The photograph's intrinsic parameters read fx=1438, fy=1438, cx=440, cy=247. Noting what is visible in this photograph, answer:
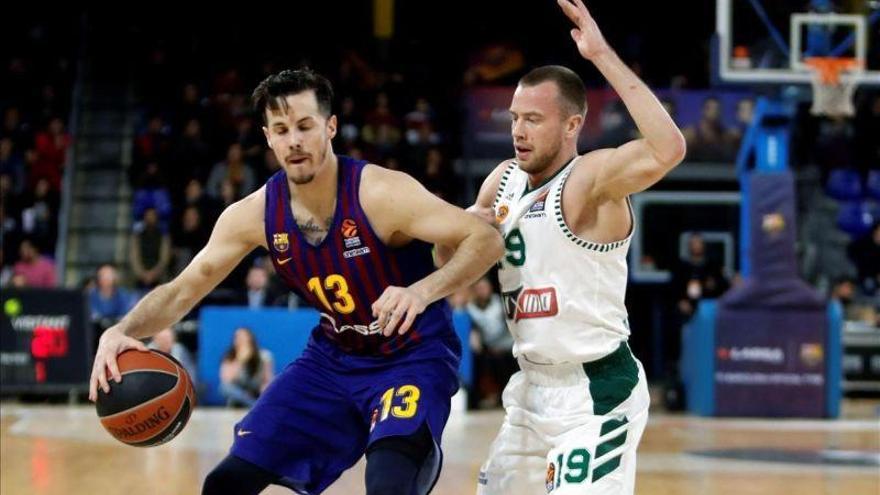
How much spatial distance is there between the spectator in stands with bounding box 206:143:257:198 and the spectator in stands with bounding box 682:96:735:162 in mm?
5292

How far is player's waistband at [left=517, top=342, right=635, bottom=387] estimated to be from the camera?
15.6ft

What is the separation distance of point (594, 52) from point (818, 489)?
14.2ft

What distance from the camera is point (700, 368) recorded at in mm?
13492

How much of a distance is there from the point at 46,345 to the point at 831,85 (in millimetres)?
7373

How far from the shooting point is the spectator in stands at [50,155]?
56.7 ft

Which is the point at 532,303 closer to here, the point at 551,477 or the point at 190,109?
the point at 551,477

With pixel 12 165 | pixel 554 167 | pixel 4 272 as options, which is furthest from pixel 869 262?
pixel 554 167

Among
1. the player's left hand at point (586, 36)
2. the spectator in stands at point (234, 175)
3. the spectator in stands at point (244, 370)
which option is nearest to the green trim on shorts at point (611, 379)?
the player's left hand at point (586, 36)

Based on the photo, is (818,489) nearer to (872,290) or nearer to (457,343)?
(457,343)

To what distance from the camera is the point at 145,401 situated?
182 inches

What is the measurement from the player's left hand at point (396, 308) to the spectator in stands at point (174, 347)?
8597mm

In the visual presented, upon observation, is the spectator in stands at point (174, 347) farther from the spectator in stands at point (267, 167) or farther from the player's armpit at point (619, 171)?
the player's armpit at point (619, 171)

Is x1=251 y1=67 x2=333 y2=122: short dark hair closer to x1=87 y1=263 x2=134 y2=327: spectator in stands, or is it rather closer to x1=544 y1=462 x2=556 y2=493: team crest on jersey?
x1=544 y1=462 x2=556 y2=493: team crest on jersey

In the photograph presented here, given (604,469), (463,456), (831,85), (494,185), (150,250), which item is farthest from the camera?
(150,250)
